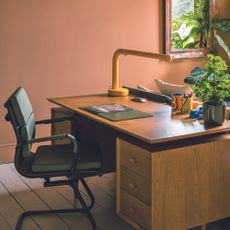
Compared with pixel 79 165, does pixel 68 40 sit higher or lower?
higher

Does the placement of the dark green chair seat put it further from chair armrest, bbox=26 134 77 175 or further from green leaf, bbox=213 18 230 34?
green leaf, bbox=213 18 230 34

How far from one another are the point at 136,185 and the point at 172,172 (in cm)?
22

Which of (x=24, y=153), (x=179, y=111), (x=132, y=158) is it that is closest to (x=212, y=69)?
(x=179, y=111)

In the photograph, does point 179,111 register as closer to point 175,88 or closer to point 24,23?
point 175,88

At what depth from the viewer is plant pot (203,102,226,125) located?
8.56ft

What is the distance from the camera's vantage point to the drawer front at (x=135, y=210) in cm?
248

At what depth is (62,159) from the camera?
2803mm

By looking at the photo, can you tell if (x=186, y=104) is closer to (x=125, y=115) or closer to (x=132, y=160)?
(x=125, y=115)

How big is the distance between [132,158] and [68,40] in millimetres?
2028

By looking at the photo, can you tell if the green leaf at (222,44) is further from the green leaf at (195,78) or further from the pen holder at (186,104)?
the pen holder at (186,104)

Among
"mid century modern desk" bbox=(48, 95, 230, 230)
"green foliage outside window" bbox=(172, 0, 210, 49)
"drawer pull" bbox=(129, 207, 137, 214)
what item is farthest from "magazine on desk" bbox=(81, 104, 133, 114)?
"green foliage outside window" bbox=(172, 0, 210, 49)

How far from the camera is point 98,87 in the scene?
4.53 metres

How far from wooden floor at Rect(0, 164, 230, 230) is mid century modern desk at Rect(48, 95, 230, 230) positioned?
34cm

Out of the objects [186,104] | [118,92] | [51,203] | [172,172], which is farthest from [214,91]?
[51,203]
